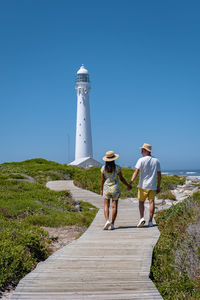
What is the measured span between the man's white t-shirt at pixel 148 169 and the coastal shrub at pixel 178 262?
1082mm

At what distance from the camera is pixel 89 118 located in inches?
1978

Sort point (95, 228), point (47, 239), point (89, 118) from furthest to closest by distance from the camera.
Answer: point (89, 118), point (95, 228), point (47, 239)

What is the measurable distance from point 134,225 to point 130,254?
285 cm

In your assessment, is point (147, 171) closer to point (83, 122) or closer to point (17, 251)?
point (17, 251)

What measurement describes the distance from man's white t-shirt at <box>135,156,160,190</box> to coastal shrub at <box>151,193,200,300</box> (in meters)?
1.08

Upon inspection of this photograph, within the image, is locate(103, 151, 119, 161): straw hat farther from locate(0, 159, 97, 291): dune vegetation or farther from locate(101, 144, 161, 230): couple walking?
locate(0, 159, 97, 291): dune vegetation

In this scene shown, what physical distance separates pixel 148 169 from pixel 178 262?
2705mm

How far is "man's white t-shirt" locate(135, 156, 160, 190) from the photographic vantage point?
320 inches

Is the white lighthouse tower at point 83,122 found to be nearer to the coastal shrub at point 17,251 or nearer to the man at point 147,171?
the man at point 147,171

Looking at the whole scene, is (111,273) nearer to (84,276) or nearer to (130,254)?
(84,276)

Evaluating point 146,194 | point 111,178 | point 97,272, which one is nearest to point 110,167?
point 111,178

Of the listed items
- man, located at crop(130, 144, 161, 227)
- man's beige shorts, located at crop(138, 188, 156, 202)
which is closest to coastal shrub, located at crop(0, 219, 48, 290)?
man's beige shorts, located at crop(138, 188, 156, 202)

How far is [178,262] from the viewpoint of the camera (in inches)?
230

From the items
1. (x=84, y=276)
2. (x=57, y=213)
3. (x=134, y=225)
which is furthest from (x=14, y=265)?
(x=57, y=213)
